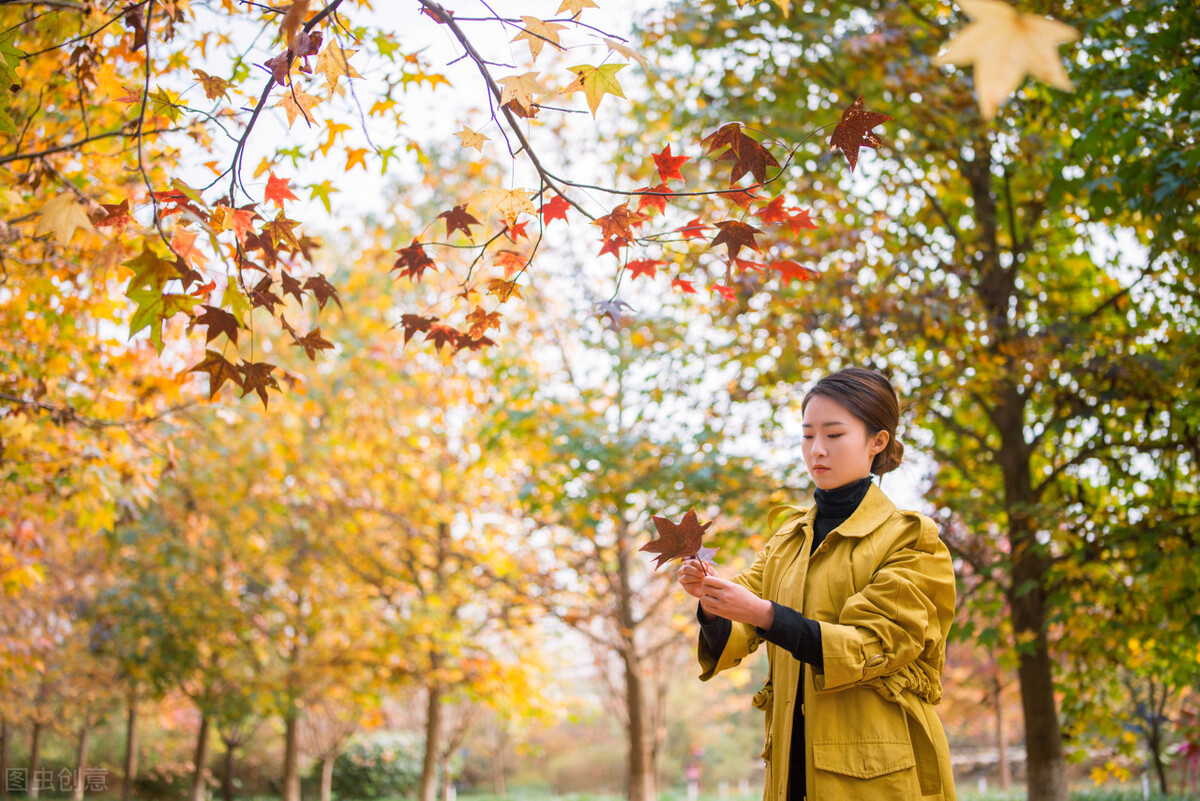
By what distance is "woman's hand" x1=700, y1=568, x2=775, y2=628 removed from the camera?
1496 mm

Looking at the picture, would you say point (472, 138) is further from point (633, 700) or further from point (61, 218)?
point (633, 700)

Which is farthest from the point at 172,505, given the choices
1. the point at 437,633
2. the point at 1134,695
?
the point at 1134,695

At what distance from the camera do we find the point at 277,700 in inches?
345

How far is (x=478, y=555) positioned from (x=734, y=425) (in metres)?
3.60

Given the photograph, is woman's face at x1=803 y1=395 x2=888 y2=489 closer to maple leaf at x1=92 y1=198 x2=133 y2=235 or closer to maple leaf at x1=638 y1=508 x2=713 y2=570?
maple leaf at x1=638 y1=508 x2=713 y2=570

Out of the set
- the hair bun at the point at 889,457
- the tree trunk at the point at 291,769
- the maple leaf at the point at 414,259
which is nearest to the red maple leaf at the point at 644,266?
the maple leaf at the point at 414,259

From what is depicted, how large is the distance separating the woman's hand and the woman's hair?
0.48 meters

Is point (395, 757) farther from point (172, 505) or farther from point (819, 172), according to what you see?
point (819, 172)

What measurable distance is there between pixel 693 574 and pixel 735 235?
0.87 meters

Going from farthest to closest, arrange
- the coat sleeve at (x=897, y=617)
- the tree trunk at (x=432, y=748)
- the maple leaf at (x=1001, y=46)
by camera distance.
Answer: the tree trunk at (x=432, y=748) < the coat sleeve at (x=897, y=617) < the maple leaf at (x=1001, y=46)

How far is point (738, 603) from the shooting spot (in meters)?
1.50

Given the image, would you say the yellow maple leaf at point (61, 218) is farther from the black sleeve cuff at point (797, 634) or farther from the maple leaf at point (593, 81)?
the black sleeve cuff at point (797, 634)

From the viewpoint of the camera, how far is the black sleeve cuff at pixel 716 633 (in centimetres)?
174

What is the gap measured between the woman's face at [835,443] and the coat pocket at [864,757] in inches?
19.9
